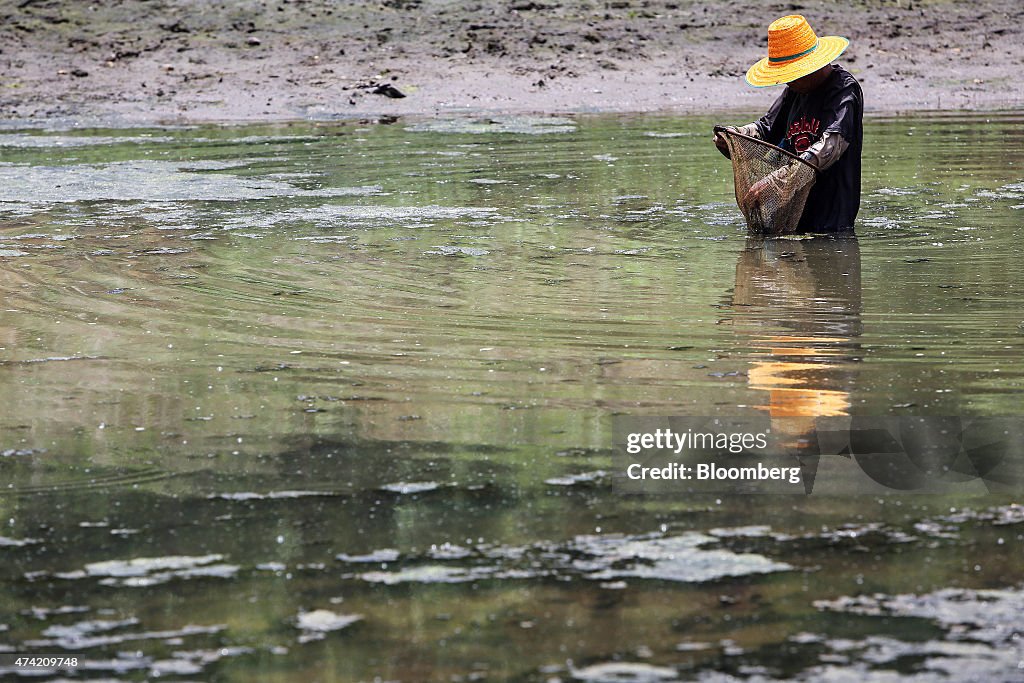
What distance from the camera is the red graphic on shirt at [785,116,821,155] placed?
7.84m

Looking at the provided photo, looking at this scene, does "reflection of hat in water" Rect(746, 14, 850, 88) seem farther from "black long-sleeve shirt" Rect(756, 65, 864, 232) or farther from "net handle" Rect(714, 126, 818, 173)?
"net handle" Rect(714, 126, 818, 173)

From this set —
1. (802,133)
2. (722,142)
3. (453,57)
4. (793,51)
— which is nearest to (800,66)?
(793,51)

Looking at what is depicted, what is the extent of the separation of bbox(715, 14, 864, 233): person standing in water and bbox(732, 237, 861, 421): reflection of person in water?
0.79 ft

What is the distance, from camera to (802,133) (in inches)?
311

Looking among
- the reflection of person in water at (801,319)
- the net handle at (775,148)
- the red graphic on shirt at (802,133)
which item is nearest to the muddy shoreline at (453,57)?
the red graphic on shirt at (802,133)

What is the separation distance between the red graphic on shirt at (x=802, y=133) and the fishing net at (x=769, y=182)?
0.47ft

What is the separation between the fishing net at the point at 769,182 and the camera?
7.77 meters

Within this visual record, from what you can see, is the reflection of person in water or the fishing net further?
the fishing net

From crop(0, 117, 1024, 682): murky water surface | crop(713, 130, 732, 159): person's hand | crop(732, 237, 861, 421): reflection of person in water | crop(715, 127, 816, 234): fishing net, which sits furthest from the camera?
crop(713, 130, 732, 159): person's hand

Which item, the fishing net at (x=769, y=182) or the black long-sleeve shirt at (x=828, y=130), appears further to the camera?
the fishing net at (x=769, y=182)

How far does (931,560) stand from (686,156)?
28.0 feet

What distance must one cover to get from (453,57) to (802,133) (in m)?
10.1

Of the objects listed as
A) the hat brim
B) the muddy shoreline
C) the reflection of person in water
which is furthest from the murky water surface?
the muddy shoreline

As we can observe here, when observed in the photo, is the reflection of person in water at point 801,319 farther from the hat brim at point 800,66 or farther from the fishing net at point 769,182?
the hat brim at point 800,66
